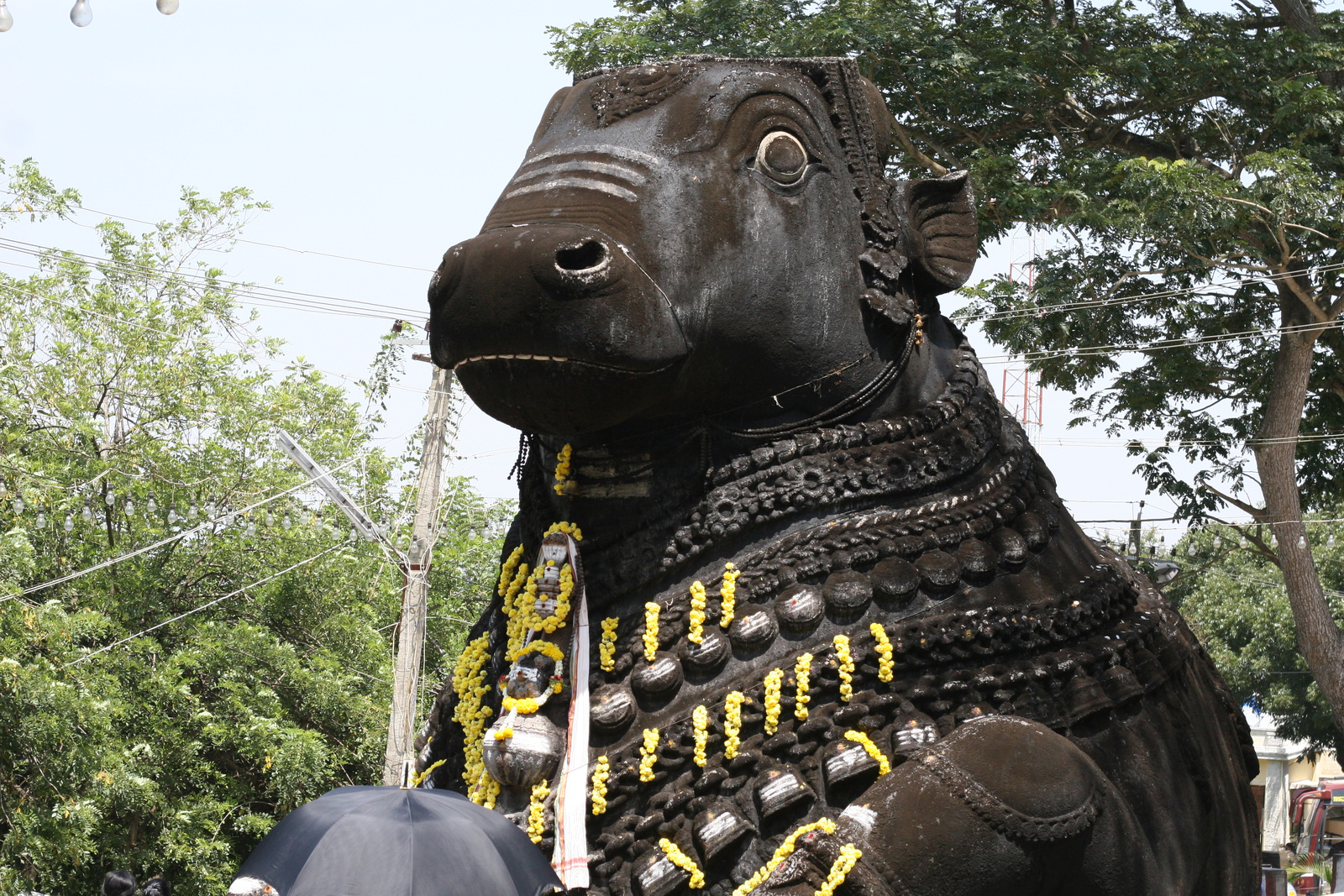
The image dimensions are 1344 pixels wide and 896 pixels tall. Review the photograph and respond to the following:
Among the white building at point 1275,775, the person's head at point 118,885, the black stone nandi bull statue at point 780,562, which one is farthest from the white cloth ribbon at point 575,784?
the white building at point 1275,775

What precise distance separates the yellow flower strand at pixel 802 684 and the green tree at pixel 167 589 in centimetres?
927

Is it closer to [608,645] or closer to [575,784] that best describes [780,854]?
[575,784]

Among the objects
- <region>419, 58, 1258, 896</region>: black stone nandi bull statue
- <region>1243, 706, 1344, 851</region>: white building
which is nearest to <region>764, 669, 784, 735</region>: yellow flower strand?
<region>419, 58, 1258, 896</region>: black stone nandi bull statue

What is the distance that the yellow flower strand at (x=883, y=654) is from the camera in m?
2.82

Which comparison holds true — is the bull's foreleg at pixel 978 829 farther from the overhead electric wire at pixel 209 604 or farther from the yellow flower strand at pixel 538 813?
the overhead electric wire at pixel 209 604

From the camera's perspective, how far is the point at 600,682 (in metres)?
2.96

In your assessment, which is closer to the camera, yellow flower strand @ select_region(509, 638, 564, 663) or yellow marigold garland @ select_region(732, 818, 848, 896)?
yellow marigold garland @ select_region(732, 818, 848, 896)

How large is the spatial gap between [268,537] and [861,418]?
1224 centimetres

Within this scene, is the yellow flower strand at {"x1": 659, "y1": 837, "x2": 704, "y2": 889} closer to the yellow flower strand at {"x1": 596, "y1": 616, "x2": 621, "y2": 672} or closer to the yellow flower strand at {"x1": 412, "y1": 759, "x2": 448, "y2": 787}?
the yellow flower strand at {"x1": 596, "y1": 616, "x2": 621, "y2": 672}

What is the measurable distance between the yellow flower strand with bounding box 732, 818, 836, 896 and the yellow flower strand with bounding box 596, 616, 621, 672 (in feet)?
1.72

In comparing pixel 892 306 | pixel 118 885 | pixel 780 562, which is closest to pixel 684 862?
pixel 780 562

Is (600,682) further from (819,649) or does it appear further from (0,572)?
(0,572)

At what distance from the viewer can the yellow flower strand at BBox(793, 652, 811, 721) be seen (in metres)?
2.79

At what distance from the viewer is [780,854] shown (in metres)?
2.65
